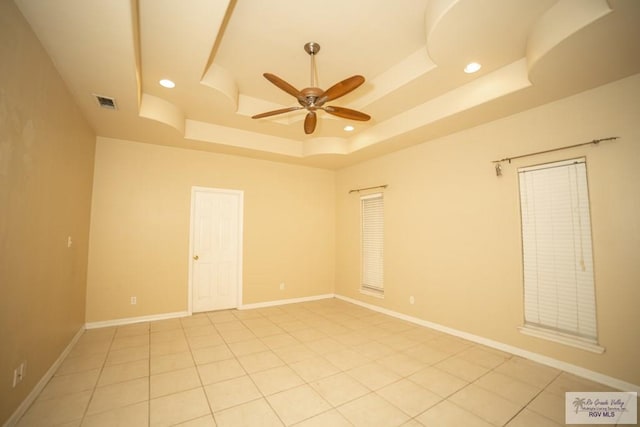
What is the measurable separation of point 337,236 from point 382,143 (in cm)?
252

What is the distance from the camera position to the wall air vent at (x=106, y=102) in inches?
117

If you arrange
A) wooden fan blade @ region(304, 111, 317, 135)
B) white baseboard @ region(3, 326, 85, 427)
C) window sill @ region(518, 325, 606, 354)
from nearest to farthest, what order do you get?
white baseboard @ region(3, 326, 85, 427), window sill @ region(518, 325, 606, 354), wooden fan blade @ region(304, 111, 317, 135)

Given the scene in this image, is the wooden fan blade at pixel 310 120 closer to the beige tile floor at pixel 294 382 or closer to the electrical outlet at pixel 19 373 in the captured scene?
the beige tile floor at pixel 294 382

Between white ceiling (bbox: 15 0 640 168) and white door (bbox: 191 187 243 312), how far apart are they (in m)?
1.24

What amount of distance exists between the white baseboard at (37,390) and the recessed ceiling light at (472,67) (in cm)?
474

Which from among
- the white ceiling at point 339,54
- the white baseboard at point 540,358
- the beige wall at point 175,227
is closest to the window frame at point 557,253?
the white baseboard at point 540,358

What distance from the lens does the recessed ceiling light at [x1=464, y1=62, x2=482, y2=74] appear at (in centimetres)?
271

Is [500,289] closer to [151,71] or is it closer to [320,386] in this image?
[320,386]

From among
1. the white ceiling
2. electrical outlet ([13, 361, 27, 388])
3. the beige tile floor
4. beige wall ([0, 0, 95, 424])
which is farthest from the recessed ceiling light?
Result: electrical outlet ([13, 361, 27, 388])

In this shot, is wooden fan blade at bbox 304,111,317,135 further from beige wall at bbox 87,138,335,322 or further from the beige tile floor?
the beige tile floor

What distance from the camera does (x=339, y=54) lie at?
9.60 ft

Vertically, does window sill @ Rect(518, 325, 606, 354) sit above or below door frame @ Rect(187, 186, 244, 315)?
below

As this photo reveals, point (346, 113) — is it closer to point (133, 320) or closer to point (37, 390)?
point (37, 390)

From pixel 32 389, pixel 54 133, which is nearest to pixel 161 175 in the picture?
pixel 54 133
